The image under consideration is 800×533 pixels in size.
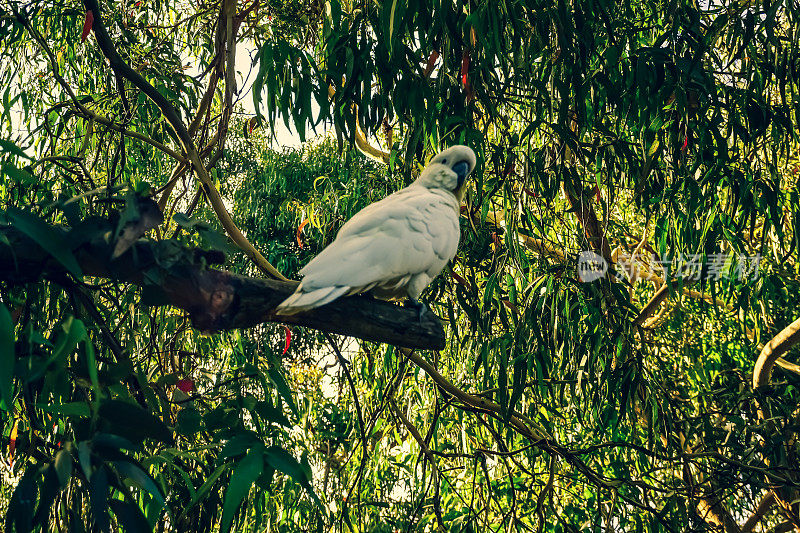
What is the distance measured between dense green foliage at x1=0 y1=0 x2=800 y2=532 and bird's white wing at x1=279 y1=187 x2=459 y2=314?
6.0 inches

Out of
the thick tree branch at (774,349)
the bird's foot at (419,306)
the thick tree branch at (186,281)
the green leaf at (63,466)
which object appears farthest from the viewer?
the thick tree branch at (774,349)

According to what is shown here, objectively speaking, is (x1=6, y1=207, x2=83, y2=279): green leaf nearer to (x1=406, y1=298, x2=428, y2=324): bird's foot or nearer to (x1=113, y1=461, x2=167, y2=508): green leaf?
(x1=113, y1=461, x2=167, y2=508): green leaf

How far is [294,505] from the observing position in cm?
218

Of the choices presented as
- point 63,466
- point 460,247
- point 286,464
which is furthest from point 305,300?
point 460,247

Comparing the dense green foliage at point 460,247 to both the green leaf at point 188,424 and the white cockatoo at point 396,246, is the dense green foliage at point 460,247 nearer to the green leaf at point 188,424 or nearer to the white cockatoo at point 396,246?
the green leaf at point 188,424

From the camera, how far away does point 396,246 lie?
48.9 inches

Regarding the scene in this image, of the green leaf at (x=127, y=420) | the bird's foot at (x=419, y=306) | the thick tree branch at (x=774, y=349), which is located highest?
the thick tree branch at (x=774, y=349)

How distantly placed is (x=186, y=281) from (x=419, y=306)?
1.55 ft

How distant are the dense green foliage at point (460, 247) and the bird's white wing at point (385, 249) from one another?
152 mm

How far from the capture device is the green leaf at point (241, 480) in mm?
750

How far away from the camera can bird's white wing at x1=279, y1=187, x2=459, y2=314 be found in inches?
42.4

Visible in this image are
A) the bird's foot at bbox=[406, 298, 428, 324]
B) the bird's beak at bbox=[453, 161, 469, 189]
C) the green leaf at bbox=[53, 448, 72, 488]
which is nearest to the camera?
the green leaf at bbox=[53, 448, 72, 488]

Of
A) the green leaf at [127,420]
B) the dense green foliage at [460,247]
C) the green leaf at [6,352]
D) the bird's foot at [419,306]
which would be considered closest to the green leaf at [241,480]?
the dense green foliage at [460,247]

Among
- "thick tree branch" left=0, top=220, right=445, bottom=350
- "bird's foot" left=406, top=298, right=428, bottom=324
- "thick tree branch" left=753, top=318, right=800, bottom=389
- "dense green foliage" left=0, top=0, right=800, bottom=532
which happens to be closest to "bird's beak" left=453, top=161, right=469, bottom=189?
"dense green foliage" left=0, top=0, right=800, bottom=532
